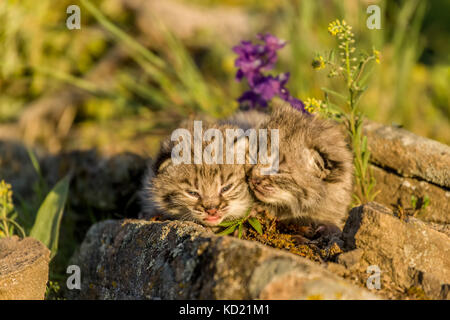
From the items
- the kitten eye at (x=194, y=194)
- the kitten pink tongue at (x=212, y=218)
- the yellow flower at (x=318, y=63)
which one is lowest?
the kitten pink tongue at (x=212, y=218)

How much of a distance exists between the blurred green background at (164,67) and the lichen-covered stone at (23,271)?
8.14 feet

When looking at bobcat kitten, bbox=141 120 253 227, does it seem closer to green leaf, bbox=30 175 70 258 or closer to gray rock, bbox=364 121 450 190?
green leaf, bbox=30 175 70 258

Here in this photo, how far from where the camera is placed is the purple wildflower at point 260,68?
5059mm

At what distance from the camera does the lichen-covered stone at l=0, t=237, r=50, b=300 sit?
11.3ft

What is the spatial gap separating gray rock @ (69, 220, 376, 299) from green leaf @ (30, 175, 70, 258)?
2.01 ft

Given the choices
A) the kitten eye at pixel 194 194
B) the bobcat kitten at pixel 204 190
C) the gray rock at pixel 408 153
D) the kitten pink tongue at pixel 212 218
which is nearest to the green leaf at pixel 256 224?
the bobcat kitten at pixel 204 190

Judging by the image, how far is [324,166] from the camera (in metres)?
4.12

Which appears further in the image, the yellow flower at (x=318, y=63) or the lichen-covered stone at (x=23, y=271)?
the yellow flower at (x=318, y=63)

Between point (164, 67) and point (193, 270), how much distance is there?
4.52 m

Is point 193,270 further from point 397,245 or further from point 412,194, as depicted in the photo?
point 412,194

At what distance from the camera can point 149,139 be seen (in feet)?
22.1

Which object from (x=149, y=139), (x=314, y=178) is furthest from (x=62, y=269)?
(x=314, y=178)

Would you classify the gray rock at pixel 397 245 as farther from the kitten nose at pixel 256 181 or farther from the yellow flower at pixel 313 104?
the yellow flower at pixel 313 104
